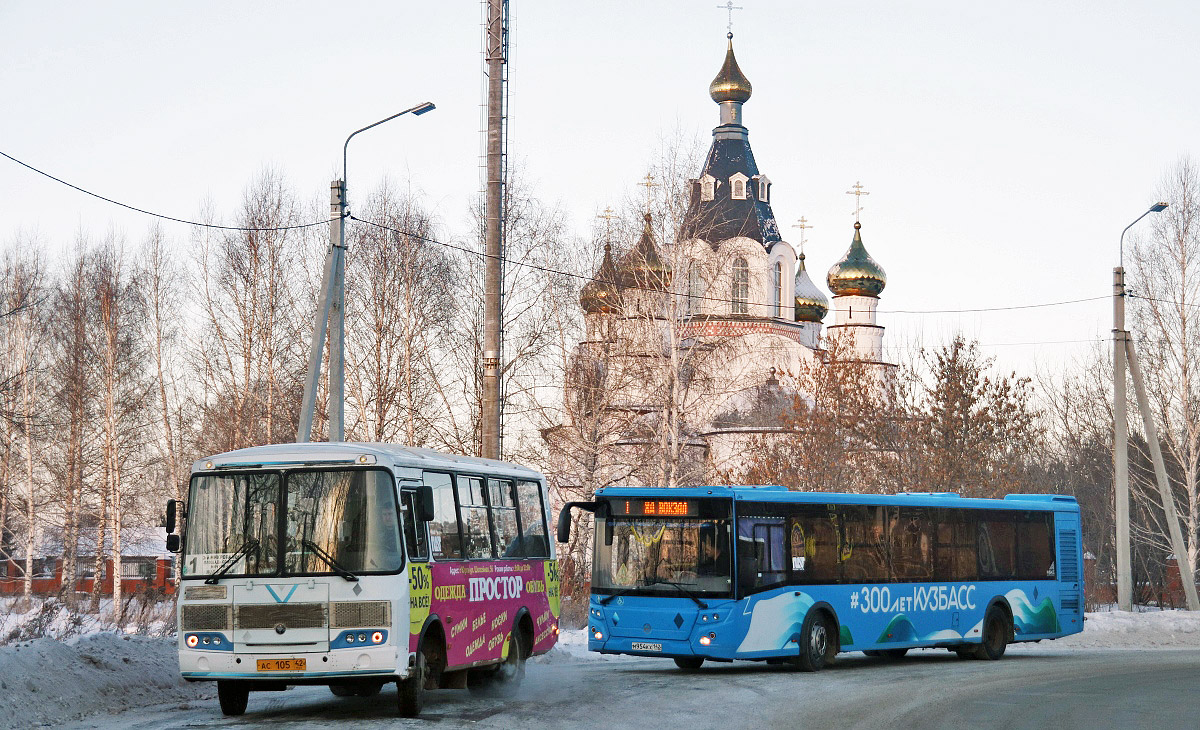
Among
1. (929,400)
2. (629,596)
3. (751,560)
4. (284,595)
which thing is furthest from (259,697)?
(929,400)

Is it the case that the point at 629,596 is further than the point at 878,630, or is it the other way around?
the point at 878,630

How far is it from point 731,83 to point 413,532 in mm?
60637

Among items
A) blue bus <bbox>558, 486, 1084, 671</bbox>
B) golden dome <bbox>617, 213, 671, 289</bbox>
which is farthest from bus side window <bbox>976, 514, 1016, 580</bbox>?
golden dome <bbox>617, 213, 671, 289</bbox>

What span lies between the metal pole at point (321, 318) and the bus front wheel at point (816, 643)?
23.7ft

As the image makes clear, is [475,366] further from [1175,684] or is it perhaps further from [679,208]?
[1175,684]

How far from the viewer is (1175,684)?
1783 cm

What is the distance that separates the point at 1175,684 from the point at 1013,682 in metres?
2.12

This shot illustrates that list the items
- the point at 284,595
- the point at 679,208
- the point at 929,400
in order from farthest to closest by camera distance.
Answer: the point at 929,400, the point at 679,208, the point at 284,595

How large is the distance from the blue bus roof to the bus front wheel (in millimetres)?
1625

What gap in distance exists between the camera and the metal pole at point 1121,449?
29891 millimetres

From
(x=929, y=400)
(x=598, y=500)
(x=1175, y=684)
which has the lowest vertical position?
(x=1175, y=684)

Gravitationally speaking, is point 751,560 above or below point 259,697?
above

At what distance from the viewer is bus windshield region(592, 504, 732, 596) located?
59.0 ft

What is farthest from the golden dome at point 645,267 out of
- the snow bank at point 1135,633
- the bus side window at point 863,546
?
the bus side window at point 863,546
